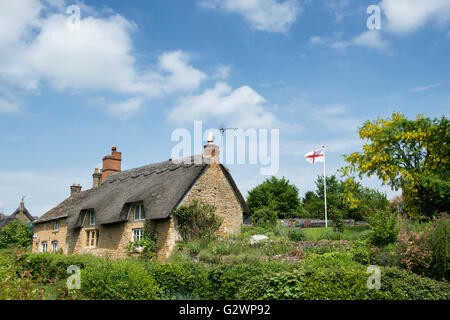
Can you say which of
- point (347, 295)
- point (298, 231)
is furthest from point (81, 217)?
point (347, 295)

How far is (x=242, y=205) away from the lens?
2520 cm

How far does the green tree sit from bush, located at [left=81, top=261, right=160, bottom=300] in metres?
29.2

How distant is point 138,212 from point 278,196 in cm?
3147

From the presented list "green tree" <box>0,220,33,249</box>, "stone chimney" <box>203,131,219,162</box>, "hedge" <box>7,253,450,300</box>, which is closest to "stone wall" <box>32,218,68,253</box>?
"green tree" <box>0,220,33,249</box>

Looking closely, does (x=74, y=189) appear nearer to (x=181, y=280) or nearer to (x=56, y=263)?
(x=56, y=263)

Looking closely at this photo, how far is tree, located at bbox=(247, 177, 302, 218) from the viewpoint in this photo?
163 feet

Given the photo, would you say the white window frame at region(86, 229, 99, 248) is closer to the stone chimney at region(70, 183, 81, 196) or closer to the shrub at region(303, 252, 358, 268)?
the stone chimney at region(70, 183, 81, 196)

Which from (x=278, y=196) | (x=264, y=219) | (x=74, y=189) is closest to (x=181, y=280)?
(x=264, y=219)

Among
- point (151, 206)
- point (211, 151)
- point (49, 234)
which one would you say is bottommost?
point (49, 234)

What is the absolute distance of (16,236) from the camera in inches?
1384

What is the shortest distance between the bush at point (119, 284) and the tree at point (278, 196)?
3909cm
